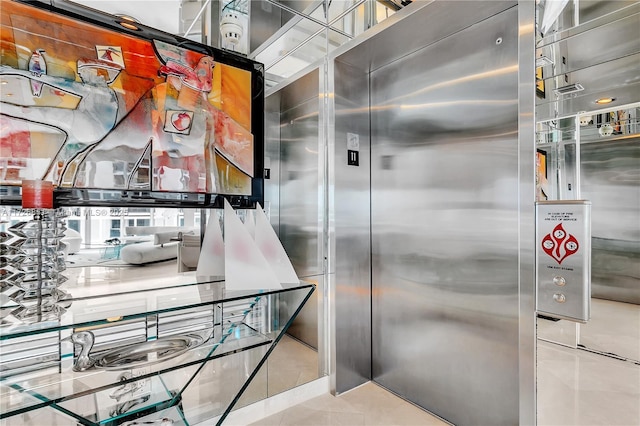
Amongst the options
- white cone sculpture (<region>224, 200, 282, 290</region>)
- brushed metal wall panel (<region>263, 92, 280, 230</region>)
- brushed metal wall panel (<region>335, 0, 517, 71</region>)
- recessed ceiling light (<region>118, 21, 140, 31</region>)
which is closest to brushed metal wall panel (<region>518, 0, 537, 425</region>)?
brushed metal wall panel (<region>335, 0, 517, 71</region>)

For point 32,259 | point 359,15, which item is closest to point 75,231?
point 32,259

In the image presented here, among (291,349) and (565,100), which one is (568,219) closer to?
(565,100)

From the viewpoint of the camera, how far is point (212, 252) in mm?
1842

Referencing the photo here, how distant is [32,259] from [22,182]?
1.01ft

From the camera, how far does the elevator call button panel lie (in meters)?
1.30

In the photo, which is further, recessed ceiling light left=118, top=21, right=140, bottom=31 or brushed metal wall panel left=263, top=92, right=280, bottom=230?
brushed metal wall panel left=263, top=92, right=280, bottom=230

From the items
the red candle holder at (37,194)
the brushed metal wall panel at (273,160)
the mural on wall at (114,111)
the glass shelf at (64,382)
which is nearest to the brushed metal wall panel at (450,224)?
the brushed metal wall panel at (273,160)

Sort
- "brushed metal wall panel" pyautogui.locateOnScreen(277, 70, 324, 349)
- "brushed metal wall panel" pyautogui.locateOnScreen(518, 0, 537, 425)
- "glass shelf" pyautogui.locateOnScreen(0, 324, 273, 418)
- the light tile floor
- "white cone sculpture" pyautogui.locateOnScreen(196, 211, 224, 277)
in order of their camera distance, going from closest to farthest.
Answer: "glass shelf" pyautogui.locateOnScreen(0, 324, 273, 418), "brushed metal wall panel" pyautogui.locateOnScreen(518, 0, 537, 425), "white cone sculpture" pyautogui.locateOnScreen(196, 211, 224, 277), the light tile floor, "brushed metal wall panel" pyautogui.locateOnScreen(277, 70, 324, 349)

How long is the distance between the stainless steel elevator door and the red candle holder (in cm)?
183

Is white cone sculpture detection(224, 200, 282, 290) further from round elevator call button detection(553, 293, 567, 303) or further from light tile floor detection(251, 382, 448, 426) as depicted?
round elevator call button detection(553, 293, 567, 303)

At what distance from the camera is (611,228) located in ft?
5.52

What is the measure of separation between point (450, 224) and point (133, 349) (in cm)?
173

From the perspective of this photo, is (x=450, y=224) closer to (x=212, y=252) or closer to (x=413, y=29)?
(x=413, y=29)

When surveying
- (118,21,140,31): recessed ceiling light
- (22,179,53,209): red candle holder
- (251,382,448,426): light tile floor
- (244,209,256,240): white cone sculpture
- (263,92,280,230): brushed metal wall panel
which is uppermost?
(118,21,140,31): recessed ceiling light
